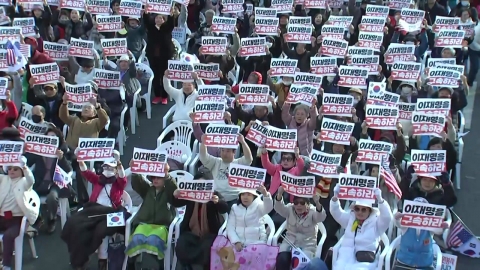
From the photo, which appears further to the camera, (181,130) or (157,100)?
(157,100)

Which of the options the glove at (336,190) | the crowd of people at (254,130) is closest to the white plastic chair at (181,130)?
the crowd of people at (254,130)

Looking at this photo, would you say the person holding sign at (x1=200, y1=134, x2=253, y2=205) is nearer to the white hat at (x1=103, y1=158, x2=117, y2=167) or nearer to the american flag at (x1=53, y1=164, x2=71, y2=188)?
the white hat at (x1=103, y1=158, x2=117, y2=167)

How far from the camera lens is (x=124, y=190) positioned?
974 centimetres

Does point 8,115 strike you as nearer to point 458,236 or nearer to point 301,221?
point 301,221

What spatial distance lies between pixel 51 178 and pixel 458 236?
183 inches

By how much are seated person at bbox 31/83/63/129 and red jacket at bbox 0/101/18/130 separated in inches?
19.9

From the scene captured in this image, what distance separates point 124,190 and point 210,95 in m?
2.06

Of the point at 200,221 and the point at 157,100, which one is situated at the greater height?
the point at 200,221

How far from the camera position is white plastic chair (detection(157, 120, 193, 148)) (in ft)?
37.5

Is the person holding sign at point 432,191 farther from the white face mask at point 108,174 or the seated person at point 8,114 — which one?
the seated person at point 8,114

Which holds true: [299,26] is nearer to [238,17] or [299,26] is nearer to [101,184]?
[238,17]

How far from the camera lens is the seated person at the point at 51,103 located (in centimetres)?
1188

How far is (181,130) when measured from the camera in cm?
1150

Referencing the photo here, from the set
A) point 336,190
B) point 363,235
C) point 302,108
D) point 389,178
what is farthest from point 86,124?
point 363,235
